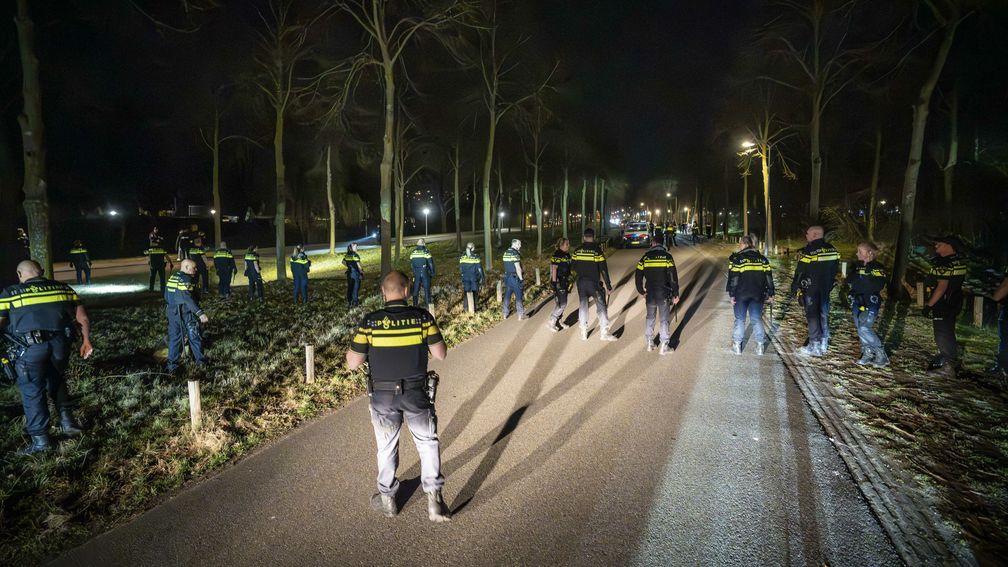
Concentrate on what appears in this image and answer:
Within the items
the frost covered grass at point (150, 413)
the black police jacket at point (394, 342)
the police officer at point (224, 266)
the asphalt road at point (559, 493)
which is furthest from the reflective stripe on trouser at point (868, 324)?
the police officer at point (224, 266)

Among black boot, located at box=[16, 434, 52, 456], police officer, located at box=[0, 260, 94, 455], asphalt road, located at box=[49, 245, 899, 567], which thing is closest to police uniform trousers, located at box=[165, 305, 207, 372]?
police officer, located at box=[0, 260, 94, 455]

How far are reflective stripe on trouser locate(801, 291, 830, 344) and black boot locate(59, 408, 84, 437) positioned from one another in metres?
9.94

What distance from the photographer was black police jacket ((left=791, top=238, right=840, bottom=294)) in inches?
291

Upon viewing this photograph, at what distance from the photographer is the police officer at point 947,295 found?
6434mm

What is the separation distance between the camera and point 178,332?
7.82 meters

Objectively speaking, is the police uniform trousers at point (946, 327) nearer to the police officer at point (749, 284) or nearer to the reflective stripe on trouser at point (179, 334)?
the police officer at point (749, 284)

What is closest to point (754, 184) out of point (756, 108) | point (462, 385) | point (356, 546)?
point (756, 108)

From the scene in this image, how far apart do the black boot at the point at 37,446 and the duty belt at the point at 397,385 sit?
3.99 metres

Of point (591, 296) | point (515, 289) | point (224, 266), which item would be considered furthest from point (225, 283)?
point (591, 296)

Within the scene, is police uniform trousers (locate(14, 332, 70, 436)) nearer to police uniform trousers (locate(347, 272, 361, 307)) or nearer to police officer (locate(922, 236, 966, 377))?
police uniform trousers (locate(347, 272, 361, 307))

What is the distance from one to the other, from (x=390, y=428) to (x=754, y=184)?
52.6 meters

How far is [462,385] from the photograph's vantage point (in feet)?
22.7

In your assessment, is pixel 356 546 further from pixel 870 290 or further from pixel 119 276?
pixel 119 276

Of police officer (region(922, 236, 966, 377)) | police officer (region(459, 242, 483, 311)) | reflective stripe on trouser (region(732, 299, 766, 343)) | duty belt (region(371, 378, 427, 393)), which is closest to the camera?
duty belt (region(371, 378, 427, 393))
